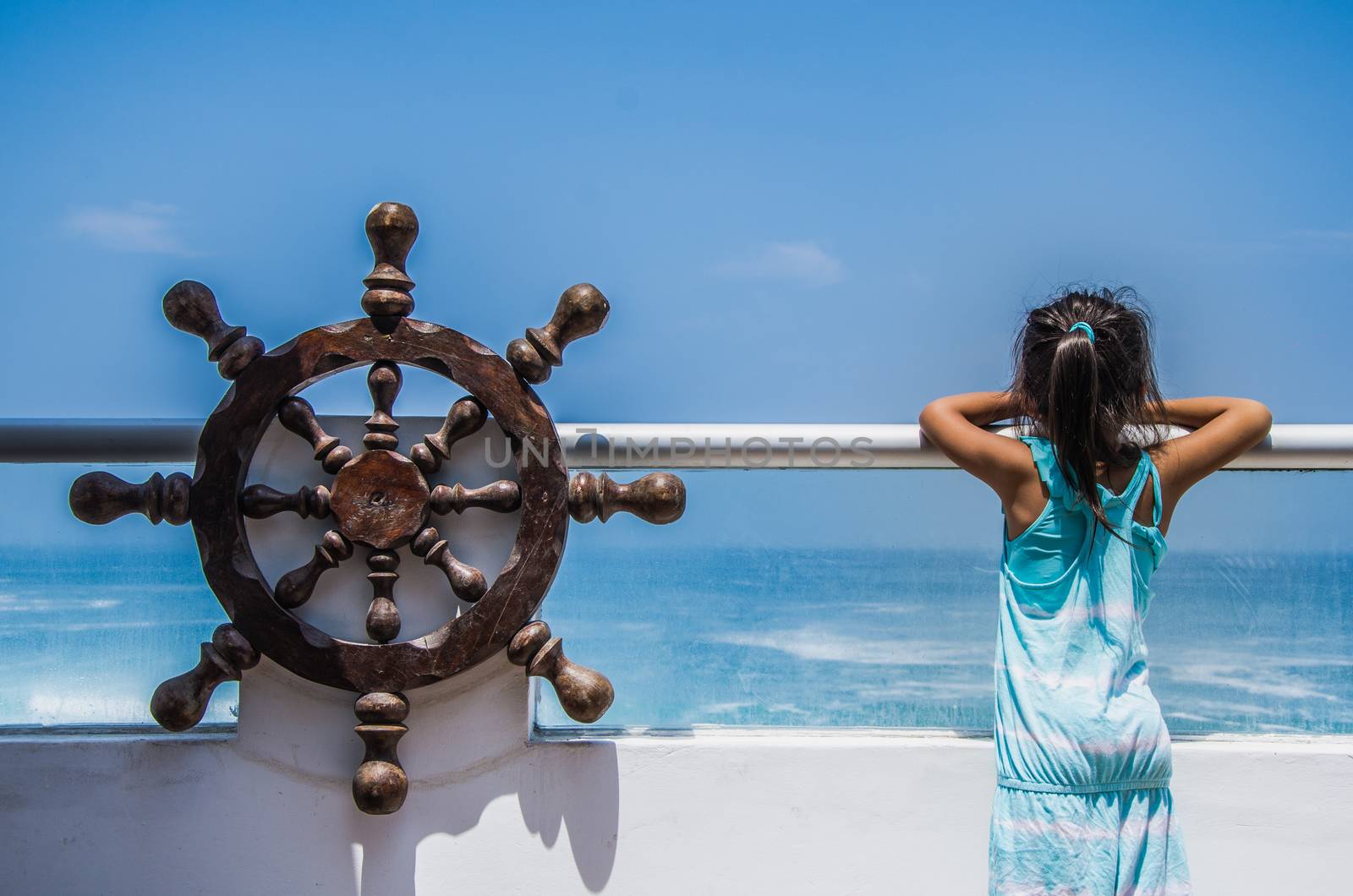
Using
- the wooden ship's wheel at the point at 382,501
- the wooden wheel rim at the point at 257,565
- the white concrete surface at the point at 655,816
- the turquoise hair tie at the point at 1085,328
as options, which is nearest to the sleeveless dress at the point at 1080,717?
the turquoise hair tie at the point at 1085,328

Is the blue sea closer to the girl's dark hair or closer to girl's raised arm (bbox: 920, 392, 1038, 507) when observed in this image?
girl's raised arm (bbox: 920, 392, 1038, 507)

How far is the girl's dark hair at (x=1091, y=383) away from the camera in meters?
1.53

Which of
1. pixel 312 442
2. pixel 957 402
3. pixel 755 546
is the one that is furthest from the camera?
pixel 755 546

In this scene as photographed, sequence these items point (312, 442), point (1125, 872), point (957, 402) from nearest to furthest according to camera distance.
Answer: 1. point (1125, 872)
2. point (957, 402)
3. point (312, 442)

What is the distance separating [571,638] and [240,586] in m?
0.50

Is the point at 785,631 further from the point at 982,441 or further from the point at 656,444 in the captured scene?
the point at 982,441

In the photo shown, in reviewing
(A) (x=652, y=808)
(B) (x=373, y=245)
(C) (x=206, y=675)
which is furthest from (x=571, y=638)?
(B) (x=373, y=245)

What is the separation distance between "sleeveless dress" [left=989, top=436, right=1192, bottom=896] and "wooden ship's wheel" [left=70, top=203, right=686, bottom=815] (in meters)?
0.54

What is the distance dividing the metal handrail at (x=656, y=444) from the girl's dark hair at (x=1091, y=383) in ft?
0.97

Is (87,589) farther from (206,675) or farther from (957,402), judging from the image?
(957,402)

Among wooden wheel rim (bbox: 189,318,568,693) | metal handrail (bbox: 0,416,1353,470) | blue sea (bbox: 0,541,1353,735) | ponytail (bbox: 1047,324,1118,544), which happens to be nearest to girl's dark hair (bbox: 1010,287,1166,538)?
ponytail (bbox: 1047,324,1118,544)

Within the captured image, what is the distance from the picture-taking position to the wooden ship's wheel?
1.79 meters

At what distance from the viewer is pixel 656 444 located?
189cm

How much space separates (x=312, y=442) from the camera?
1.84m
